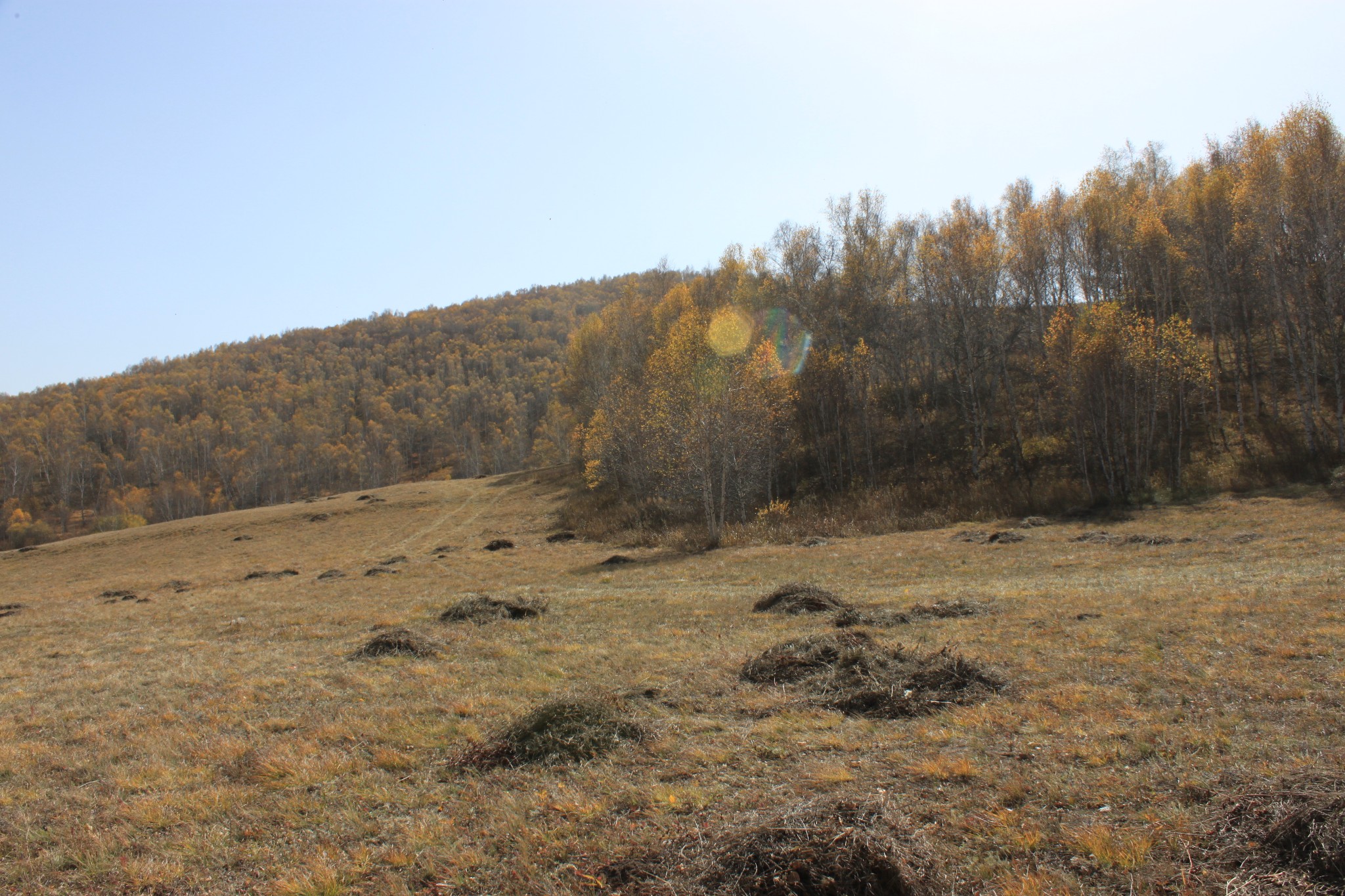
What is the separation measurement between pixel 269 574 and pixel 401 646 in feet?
70.4

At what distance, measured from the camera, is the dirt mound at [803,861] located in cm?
430

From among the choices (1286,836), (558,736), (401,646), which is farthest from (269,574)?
(1286,836)

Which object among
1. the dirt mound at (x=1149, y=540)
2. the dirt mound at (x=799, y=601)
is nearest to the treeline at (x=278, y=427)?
the dirt mound at (x=1149, y=540)

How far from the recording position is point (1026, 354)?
164ft

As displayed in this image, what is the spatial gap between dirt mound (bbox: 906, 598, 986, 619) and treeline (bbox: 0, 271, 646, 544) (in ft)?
172

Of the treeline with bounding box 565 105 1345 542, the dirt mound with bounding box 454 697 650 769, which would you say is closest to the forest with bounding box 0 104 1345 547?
the treeline with bounding box 565 105 1345 542

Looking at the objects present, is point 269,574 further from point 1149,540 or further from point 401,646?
point 1149,540

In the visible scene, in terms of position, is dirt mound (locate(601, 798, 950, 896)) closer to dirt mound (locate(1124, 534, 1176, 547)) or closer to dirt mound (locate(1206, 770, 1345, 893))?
dirt mound (locate(1206, 770, 1345, 893))

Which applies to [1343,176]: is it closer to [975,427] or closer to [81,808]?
[975,427]

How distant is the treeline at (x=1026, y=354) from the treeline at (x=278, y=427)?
24.8m

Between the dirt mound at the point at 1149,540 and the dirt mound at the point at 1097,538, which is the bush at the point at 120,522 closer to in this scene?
the dirt mound at the point at 1097,538

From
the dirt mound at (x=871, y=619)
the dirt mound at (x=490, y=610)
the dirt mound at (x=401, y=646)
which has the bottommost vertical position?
the dirt mound at (x=871, y=619)

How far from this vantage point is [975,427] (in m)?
38.2

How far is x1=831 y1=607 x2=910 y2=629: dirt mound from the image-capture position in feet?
41.4
